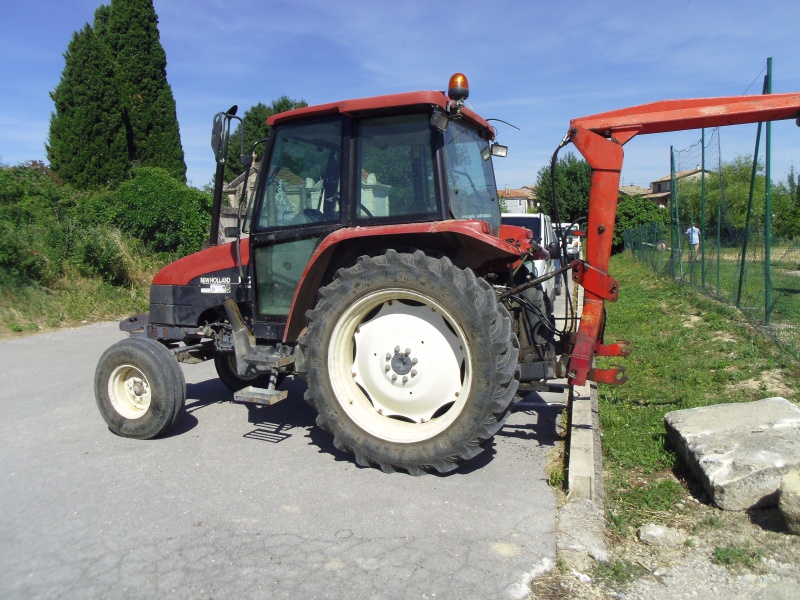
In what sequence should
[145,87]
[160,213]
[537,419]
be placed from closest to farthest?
[537,419], [160,213], [145,87]

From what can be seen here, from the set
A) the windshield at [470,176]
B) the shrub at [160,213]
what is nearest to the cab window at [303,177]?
the windshield at [470,176]

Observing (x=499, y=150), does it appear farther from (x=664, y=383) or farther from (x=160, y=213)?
(x=160, y=213)

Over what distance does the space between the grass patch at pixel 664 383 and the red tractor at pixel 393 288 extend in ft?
2.21

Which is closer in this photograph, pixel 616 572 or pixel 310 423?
pixel 616 572

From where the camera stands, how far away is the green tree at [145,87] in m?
23.3

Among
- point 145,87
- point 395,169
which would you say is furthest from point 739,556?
point 145,87

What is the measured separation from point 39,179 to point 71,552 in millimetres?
13941

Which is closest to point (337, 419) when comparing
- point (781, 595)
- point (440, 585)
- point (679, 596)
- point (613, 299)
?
point (440, 585)

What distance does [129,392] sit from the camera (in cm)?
543

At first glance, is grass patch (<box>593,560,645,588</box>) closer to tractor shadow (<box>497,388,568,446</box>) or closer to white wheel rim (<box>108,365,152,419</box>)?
tractor shadow (<box>497,388,568,446</box>)

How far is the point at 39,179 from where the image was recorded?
15.0 meters

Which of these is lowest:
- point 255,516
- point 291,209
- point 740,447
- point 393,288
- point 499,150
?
point 255,516

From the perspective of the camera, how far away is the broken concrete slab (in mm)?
3652

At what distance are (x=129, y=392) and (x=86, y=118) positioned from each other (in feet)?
59.0
